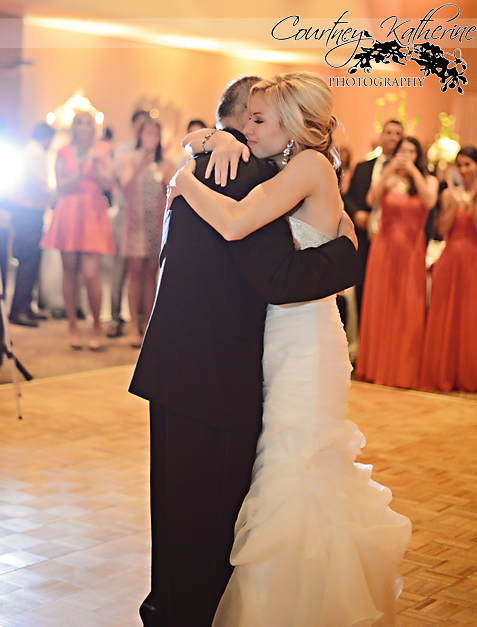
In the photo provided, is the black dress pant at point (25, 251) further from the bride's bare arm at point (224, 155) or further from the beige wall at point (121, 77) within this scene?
the bride's bare arm at point (224, 155)

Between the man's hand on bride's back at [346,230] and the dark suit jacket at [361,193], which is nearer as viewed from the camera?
the man's hand on bride's back at [346,230]

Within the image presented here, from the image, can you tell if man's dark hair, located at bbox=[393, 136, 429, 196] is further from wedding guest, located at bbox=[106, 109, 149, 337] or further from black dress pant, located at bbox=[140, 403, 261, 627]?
black dress pant, located at bbox=[140, 403, 261, 627]

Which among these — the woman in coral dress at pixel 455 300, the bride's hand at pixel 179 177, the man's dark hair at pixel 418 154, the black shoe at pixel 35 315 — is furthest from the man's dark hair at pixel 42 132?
the bride's hand at pixel 179 177

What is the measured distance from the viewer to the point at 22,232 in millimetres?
6754

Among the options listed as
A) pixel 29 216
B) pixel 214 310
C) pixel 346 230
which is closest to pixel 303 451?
pixel 214 310

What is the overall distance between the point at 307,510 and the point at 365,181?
4.46 m

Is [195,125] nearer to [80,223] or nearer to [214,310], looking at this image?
[80,223]

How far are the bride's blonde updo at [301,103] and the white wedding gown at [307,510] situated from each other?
0.20 m

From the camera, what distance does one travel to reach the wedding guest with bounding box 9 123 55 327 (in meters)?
6.62

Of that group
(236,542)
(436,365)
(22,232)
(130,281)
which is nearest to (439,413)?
(436,365)

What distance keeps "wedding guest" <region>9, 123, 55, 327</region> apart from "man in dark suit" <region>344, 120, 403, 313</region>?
253cm

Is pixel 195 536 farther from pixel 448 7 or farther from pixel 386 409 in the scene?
pixel 448 7

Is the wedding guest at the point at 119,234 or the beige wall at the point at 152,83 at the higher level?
the beige wall at the point at 152,83

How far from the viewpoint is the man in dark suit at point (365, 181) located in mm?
5754
